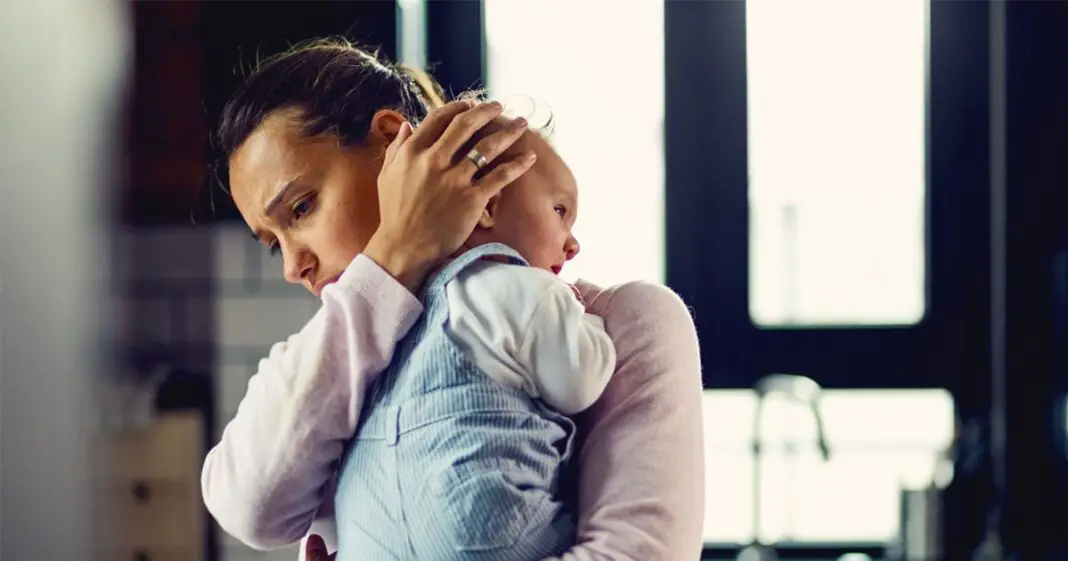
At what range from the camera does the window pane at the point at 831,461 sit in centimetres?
205

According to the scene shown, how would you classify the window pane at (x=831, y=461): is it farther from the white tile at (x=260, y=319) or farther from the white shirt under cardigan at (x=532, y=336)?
the white shirt under cardigan at (x=532, y=336)

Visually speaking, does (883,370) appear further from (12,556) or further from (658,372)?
(658,372)

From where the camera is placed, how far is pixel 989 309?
2.04 metres

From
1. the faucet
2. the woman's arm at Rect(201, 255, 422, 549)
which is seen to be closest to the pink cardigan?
the woman's arm at Rect(201, 255, 422, 549)

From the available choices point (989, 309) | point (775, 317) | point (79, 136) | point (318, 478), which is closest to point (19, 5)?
point (79, 136)

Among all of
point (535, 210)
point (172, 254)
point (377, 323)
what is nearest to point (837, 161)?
point (172, 254)

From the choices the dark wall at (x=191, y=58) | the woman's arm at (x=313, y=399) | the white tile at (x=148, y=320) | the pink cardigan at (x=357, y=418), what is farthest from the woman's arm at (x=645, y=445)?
the white tile at (x=148, y=320)

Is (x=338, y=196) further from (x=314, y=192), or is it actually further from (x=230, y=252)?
(x=230, y=252)

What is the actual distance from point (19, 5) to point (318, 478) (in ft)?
3.80

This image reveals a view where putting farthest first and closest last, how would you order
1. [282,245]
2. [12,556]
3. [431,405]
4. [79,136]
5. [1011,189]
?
[1011,189], [79,136], [12,556], [282,245], [431,405]

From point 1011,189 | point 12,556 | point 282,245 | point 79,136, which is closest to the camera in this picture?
point 282,245

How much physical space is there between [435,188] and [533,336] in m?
0.10

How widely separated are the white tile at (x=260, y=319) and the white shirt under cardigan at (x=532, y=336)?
134 cm

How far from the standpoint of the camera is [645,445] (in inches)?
21.8
